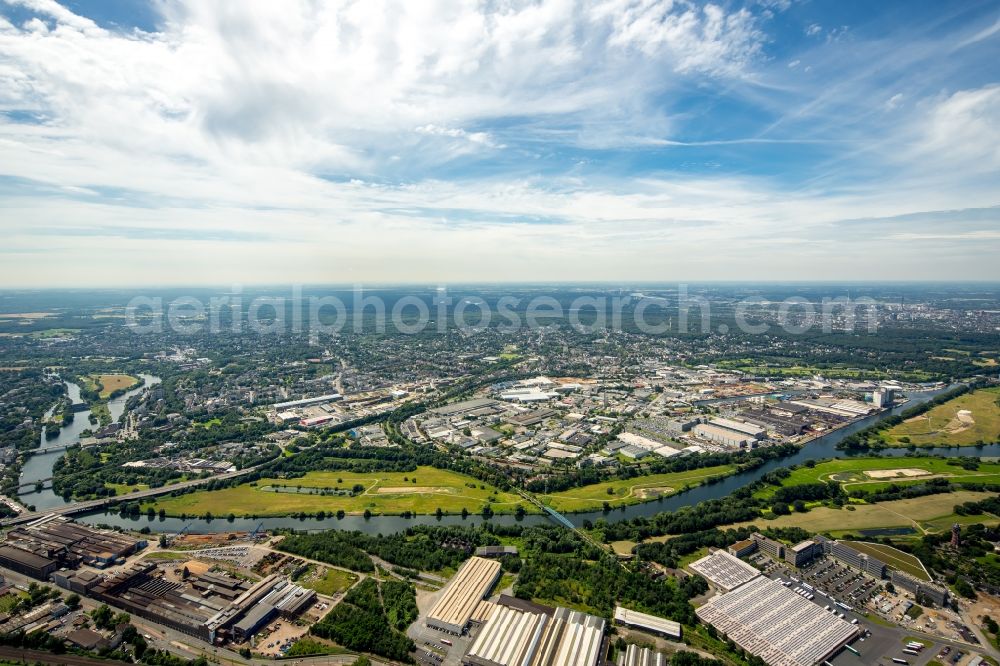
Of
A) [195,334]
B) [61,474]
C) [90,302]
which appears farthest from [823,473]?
[90,302]

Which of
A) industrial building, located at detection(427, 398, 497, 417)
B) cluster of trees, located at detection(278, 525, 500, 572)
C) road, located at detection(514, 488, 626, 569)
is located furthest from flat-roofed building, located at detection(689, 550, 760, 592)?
industrial building, located at detection(427, 398, 497, 417)

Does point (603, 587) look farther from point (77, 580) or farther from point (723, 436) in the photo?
point (723, 436)

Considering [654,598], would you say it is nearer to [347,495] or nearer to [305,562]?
[305,562]

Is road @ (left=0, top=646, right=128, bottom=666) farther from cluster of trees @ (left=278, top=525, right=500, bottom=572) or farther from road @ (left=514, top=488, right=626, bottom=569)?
road @ (left=514, top=488, right=626, bottom=569)

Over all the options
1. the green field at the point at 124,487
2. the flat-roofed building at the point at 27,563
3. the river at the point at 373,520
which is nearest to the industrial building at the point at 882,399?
the river at the point at 373,520

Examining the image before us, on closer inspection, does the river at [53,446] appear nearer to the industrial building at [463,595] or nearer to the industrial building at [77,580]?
the industrial building at [77,580]

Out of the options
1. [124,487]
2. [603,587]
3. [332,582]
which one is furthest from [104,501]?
[603,587]
